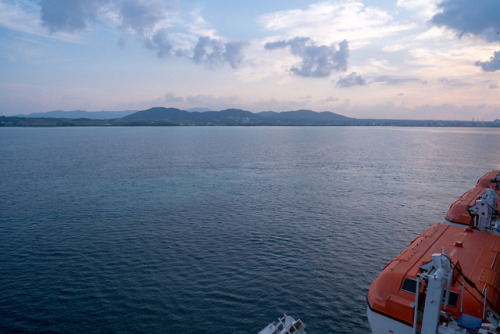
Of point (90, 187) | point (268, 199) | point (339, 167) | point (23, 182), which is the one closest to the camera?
point (268, 199)

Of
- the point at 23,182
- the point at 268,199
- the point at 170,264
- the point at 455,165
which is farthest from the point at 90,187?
the point at 455,165

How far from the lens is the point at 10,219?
46.1 metres

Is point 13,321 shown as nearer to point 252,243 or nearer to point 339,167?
point 252,243

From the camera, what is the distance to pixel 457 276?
1772 centimetres

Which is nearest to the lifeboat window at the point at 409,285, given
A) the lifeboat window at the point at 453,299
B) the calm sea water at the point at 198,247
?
the lifeboat window at the point at 453,299

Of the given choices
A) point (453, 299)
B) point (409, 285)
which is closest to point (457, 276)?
point (453, 299)

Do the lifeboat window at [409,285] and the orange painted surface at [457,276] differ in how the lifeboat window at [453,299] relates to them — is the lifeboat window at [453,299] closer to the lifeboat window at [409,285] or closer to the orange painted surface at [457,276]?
the orange painted surface at [457,276]

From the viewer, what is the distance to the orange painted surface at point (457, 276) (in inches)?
676

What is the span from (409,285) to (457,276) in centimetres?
265

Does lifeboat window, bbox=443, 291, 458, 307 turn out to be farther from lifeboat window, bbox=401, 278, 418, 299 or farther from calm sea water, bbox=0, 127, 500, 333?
calm sea water, bbox=0, 127, 500, 333

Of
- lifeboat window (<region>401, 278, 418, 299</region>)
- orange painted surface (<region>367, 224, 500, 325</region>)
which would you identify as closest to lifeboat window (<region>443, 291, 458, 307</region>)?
orange painted surface (<region>367, 224, 500, 325</region>)

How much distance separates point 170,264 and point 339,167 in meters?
77.2

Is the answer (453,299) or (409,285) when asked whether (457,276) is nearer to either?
(453,299)

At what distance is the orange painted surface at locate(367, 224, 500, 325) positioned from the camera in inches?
676
